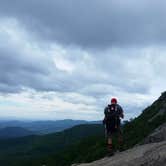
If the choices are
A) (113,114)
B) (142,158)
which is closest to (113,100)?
(113,114)

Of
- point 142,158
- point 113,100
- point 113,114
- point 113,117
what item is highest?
point 113,100

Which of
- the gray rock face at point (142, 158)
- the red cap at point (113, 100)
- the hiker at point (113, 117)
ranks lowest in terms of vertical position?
the gray rock face at point (142, 158)

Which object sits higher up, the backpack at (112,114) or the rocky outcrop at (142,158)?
the backpack at (112,114)

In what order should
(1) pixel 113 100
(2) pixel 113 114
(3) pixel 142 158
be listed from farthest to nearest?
1. (2) pixel 113 114
2. (1) pixel 113 100
3. (3) pixel 142 158

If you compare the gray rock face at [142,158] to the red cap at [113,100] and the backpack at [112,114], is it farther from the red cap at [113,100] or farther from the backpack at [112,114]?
the red cap at [113,100]

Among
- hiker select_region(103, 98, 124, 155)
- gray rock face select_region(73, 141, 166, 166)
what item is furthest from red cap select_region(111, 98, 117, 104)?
gray rock face select_region(73, 141, 166, 166)

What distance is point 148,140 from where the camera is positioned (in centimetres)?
2928

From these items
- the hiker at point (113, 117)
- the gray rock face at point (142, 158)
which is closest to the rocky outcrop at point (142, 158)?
the gray rock face at point (142, 158)

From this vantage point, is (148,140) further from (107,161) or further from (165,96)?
(165,96)

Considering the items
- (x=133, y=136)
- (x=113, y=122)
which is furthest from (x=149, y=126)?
(x=113, y=122)

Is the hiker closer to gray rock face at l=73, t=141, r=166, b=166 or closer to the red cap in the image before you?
the red cap

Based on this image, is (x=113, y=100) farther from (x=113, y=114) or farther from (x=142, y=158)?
(x=142, y=158)

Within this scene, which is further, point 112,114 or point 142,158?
point 112,114

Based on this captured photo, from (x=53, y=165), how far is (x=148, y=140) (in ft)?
126
